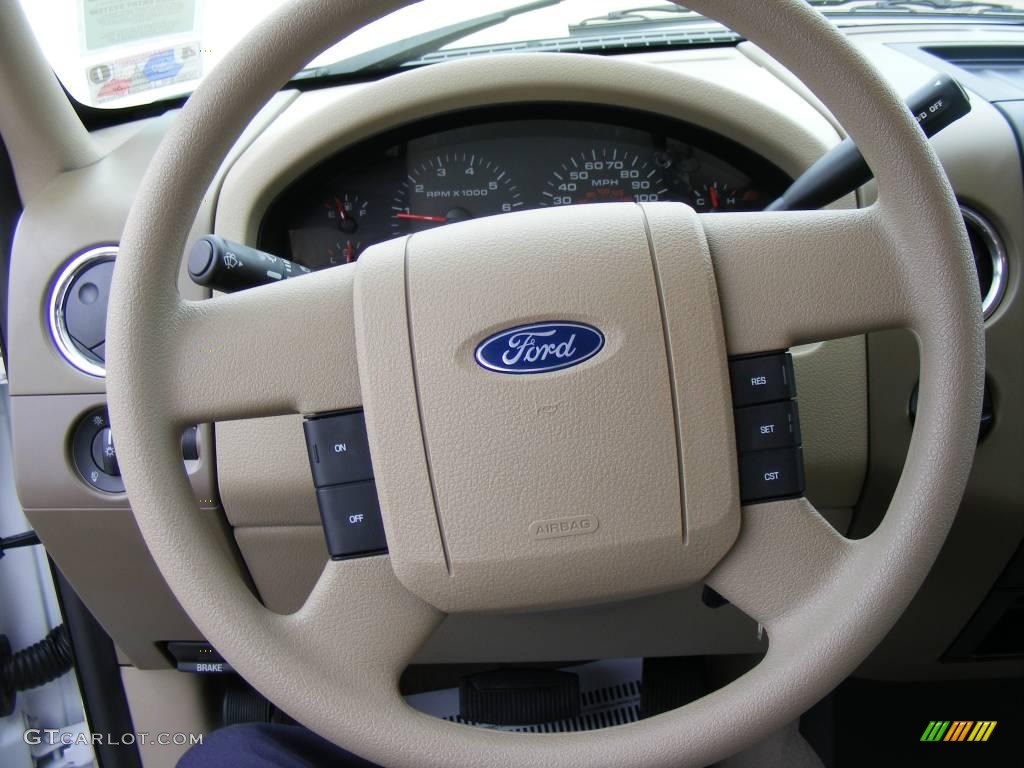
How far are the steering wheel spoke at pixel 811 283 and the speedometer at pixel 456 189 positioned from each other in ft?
1.41

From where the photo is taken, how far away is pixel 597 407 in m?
0.71

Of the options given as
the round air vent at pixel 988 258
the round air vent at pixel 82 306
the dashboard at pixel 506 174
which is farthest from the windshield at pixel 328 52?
the round air vent at pixel 988 258

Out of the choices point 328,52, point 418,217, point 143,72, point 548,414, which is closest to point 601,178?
point 418,217

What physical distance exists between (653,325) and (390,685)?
355mm

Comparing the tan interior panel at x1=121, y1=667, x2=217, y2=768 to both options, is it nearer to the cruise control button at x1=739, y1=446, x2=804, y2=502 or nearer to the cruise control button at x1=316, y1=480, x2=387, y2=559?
the cruise control button at x1=316, y1=480, x2=387, y2=559

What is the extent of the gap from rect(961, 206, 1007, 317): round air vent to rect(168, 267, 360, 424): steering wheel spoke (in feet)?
2.23

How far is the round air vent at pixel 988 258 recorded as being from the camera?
969mm

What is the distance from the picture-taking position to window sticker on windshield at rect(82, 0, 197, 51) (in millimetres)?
1166

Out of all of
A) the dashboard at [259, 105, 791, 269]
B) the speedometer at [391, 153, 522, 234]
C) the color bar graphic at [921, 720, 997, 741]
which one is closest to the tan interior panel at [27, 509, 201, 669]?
the dashboard at [259, 105, 791, 269]

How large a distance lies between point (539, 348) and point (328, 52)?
2.14 ft

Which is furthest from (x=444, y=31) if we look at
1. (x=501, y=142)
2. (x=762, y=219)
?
(x=762, y=219)

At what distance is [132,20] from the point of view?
1.17 m

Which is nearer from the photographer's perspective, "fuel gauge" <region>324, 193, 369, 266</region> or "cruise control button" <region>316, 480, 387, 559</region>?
"cruise control button" <region>316, 480, 387, 559</region>

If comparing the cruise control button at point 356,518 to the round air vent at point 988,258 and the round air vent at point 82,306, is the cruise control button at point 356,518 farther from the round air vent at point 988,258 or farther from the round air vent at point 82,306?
the round air vent at point 988,258
